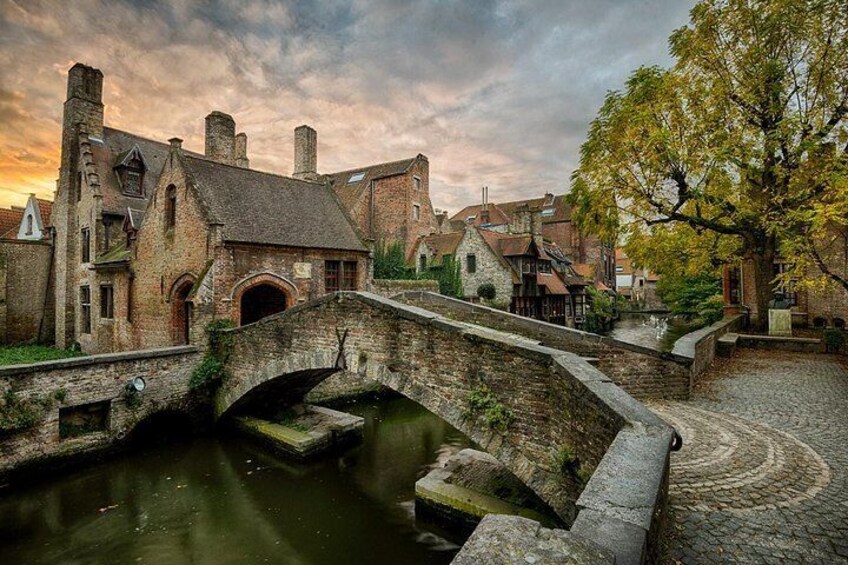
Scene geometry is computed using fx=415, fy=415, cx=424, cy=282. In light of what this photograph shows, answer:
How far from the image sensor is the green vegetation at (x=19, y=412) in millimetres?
8844

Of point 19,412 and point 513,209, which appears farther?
point 513,209

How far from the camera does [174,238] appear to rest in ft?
46.5

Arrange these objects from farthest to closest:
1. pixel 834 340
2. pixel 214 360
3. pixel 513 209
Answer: pixel 513 209 → pixel 834 340 → pixel 214 360

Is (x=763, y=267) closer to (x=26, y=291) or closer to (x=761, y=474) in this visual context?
(x=761, y=474)

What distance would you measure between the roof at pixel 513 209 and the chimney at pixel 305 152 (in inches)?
921

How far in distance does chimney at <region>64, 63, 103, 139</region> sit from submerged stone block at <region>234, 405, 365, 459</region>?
1736 cm

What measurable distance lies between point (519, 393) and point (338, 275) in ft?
36.7

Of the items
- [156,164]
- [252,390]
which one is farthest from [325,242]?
[156,164]

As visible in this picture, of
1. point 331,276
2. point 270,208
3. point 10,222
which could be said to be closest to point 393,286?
point 331,276

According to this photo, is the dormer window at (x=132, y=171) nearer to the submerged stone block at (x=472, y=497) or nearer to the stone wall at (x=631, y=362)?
the stone wall at (x=631, y=362)

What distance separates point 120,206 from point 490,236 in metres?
19.6

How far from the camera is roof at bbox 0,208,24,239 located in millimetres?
26453

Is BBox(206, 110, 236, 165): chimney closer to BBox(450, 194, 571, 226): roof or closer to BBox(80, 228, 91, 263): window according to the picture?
BBox(80, 228, 91, 263): window

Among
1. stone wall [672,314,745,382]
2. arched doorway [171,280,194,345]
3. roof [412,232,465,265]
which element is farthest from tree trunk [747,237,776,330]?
arched doorway [171,280,194,345]
